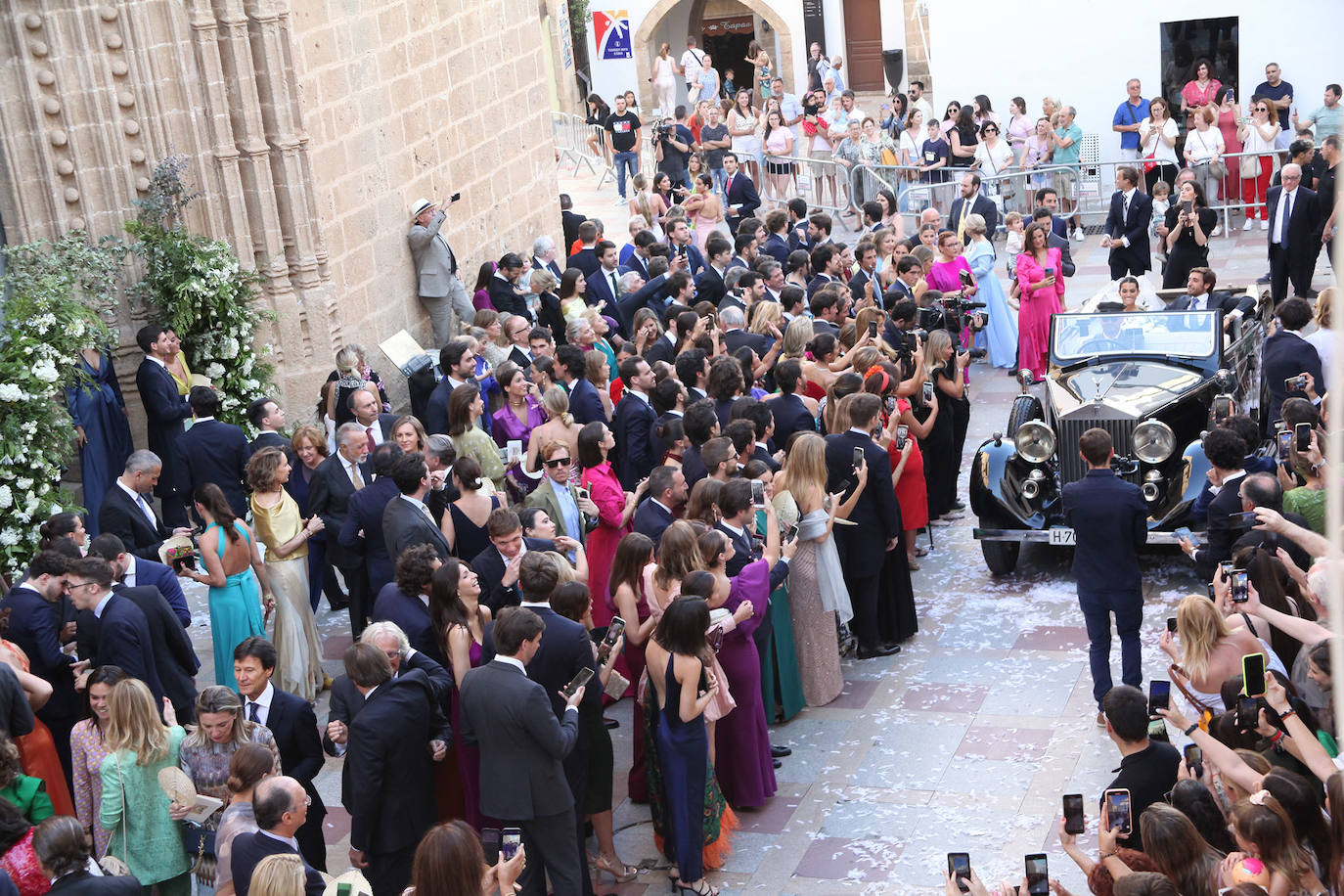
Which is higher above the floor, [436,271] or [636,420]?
[436,271]

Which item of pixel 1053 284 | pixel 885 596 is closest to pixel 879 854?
pixel 885 596

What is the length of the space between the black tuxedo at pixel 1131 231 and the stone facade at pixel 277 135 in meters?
6.99

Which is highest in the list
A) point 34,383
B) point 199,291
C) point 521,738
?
point 199,291

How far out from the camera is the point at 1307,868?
5.16 m

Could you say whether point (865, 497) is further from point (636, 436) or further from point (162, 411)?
point (162, 411)

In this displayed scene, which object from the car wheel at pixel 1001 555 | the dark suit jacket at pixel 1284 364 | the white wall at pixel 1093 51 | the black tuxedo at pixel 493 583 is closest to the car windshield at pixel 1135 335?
the dark suit jacket at pixel 1284 364

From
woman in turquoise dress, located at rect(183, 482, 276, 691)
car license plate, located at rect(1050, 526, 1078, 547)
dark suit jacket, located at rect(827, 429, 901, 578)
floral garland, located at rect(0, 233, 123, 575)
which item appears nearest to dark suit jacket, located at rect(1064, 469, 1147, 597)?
dark suit jacket, located at rect(827, 429, 901, 578)

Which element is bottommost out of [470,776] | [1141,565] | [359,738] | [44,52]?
[1141,565]

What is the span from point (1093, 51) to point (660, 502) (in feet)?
60.4

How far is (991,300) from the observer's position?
15.6 m

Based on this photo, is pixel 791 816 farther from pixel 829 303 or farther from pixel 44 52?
pixel 44 52

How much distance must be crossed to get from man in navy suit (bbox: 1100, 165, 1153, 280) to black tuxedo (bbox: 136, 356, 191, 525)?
973 centimetres

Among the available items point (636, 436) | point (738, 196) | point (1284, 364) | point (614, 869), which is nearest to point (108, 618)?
point (614, 869)

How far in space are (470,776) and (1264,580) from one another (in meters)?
3.91
